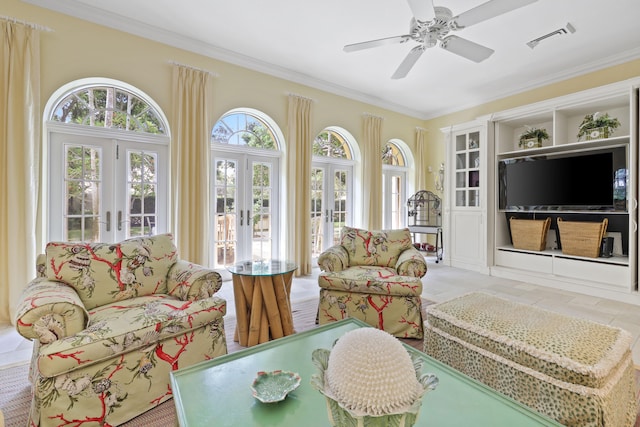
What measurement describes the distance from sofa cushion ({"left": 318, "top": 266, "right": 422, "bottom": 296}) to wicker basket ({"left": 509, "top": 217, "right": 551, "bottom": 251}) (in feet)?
9.27

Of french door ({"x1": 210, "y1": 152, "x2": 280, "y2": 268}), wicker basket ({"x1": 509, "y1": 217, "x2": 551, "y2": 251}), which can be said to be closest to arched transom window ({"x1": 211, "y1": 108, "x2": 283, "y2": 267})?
french door ({"x1": 210, "y1": 152, "x2": 280, "y2": 268})

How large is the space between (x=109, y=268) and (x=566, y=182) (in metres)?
5.20

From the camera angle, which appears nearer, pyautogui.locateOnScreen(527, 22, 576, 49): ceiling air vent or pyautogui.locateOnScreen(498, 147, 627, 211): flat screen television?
pyautogui.locateOnScreen(527, 22, 576, 49): ceiling air vent

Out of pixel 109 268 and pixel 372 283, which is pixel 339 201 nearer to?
pixel 372 283

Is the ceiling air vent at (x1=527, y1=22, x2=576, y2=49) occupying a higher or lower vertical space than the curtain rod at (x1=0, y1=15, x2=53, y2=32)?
higher

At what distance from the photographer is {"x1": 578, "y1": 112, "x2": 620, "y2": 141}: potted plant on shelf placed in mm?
3744

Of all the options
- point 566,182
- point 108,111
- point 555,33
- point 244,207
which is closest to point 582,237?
point 566,182

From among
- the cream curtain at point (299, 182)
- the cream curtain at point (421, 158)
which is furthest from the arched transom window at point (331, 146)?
the cream curtain at point (421, 158)

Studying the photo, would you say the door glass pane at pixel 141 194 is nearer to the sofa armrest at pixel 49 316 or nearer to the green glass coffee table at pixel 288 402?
the sofa armrest at pixel 49 316

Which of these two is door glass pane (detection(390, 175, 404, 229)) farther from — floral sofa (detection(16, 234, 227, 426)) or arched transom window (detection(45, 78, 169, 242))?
floral sofa (detection(16, 234, 227, 426))

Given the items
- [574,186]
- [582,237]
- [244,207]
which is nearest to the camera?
[582,237]

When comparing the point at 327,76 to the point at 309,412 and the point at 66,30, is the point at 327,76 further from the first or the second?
the point at 309,412

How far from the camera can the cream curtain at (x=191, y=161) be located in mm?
3566

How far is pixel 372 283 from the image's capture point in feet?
8.28
